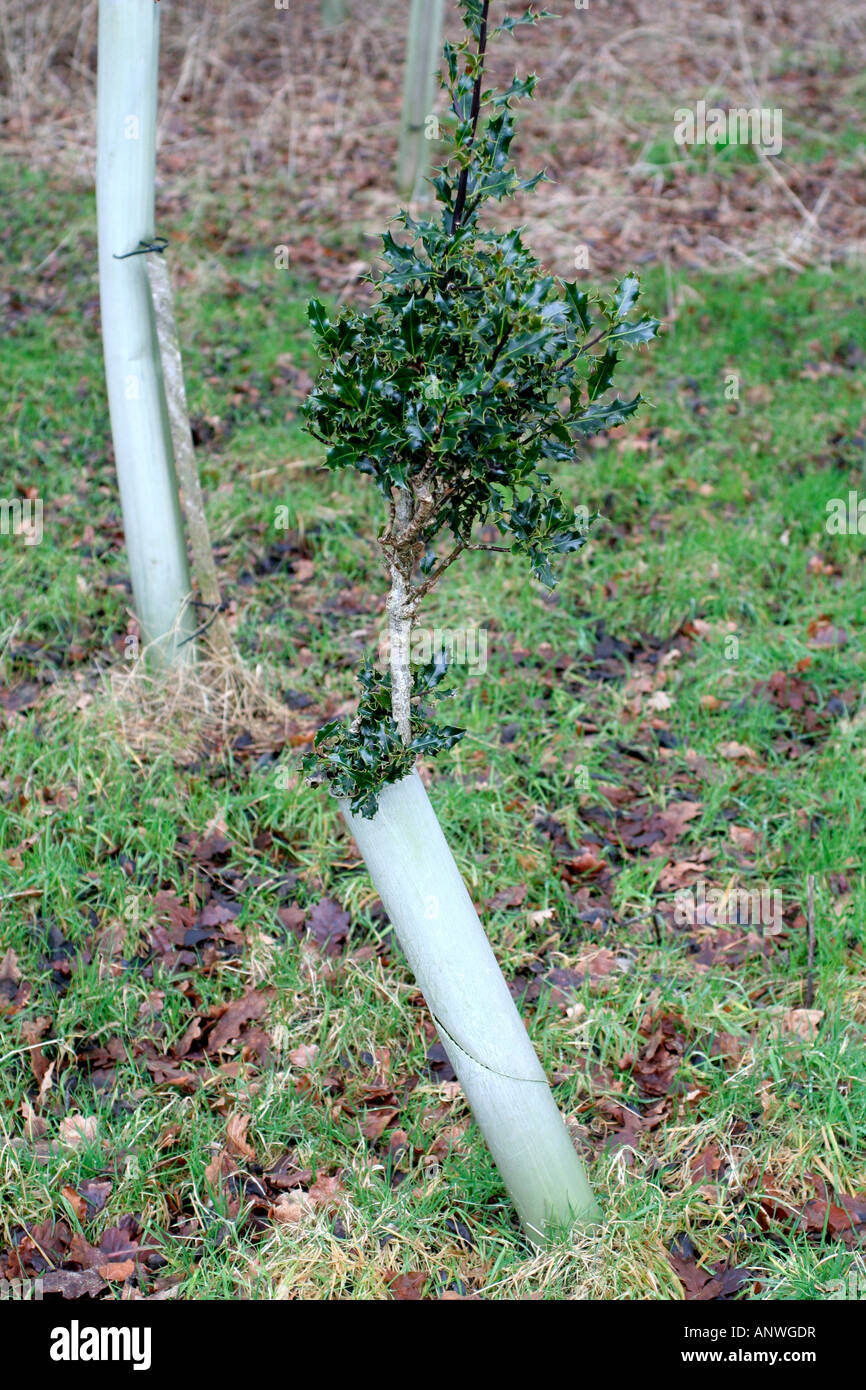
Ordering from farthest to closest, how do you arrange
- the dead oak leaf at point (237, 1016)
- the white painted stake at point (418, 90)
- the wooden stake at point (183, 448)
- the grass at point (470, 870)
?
the white painted stake at point (418, 90) → the wooden stake at point (183, 448) → the dead oak leaf at point (237, 1016) → the grass at point (470, 870)

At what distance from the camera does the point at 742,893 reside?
3428 mm

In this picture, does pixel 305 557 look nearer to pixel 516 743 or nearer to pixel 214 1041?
pixel 516 743

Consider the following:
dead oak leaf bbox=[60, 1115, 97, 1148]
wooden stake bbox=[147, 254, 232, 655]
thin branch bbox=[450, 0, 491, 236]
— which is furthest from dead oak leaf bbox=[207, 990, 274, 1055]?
thin branch bbox=[450, 0, 491, 236]

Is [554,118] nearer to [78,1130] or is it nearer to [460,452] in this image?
[460,452]

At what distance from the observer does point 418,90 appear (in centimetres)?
767

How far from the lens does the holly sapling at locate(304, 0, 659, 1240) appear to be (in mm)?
1955

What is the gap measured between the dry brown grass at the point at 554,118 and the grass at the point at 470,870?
2486mm

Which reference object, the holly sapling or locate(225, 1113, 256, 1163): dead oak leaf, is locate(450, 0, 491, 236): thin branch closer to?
the holly sapling

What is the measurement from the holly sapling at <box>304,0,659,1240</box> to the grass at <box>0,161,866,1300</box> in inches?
18.9

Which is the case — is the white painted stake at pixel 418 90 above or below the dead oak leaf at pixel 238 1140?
above

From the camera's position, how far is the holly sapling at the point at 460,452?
1955 millimetres

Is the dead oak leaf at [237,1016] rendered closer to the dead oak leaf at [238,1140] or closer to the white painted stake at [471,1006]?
the dead oak leaf at [238,1140]

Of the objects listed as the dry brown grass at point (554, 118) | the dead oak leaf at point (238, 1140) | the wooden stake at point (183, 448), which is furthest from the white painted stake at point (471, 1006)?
the dry brown grass at point (554, 118)
